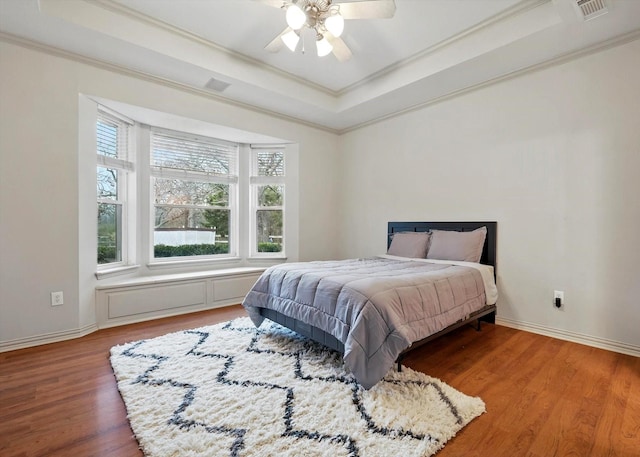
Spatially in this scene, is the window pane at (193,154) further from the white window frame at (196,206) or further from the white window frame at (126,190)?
the white window frame at (126,190)

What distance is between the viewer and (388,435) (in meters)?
1.51


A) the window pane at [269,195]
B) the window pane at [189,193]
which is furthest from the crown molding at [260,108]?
the window pane at [189,193]

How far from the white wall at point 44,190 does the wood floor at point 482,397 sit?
320 millimetres

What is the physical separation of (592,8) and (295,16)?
2128 mm

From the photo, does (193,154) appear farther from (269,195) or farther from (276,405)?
(276,405)

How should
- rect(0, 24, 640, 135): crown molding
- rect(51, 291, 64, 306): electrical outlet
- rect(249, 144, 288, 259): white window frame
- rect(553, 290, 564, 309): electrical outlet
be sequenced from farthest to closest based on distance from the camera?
rect(249, 144, 288, 259): white window frame, rect(553, 290, 564, 309): electrical outlet, rect(51, 291, 64, 306): electrical outlet, rect(0, 24, 640, 135): crown molding

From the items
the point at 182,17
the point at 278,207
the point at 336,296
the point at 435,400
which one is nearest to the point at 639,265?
the point at 435,400

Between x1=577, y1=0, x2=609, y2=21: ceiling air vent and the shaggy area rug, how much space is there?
278cm

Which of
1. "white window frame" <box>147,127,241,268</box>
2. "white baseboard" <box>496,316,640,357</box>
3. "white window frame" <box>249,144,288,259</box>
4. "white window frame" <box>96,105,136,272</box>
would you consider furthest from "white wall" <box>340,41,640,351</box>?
"white window frame" <box>96,105,136,272</box>

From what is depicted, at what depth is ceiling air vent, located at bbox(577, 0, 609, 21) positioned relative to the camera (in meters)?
2.15

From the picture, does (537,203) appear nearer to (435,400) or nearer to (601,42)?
(601,42)

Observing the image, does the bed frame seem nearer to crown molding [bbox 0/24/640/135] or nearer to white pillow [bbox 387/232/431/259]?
white pillow [bbox 387/232/431/259]

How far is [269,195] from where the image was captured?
189 inches

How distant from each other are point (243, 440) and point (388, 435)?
704mm
